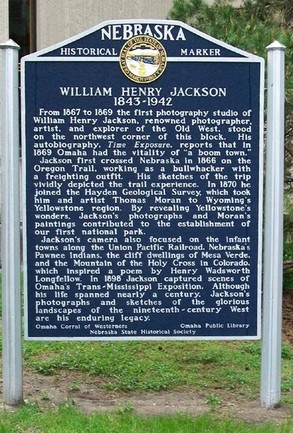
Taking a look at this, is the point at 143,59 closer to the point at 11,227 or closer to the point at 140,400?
the point at 11,227

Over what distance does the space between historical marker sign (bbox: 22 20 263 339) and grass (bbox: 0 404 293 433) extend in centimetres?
59

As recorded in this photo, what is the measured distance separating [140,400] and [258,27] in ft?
15.7

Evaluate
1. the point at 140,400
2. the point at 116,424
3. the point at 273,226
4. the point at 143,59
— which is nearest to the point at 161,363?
the point at 140,400

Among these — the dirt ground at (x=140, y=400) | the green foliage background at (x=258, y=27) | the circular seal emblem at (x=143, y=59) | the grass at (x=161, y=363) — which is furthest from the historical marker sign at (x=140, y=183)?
the green foliage background at (x=258, y=27)

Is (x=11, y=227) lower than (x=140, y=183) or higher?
lower

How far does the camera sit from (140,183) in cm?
535

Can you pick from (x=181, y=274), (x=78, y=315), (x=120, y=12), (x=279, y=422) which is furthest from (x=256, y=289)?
(x=120, y=12)

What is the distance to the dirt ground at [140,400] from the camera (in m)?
5.28

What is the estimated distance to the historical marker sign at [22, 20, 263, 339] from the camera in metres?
5.30

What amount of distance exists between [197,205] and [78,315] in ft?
3.60

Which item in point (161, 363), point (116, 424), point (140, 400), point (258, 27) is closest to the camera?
point (116, 424)

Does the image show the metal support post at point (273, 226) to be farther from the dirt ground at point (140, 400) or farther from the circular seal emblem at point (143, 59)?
the circular seal emblem at point (143, 59)

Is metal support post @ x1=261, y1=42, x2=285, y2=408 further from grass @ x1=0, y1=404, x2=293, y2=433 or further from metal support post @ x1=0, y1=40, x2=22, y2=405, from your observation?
metal support post @ x1=0, y1=40, x2=22, y2=405

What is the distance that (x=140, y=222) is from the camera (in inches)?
211
